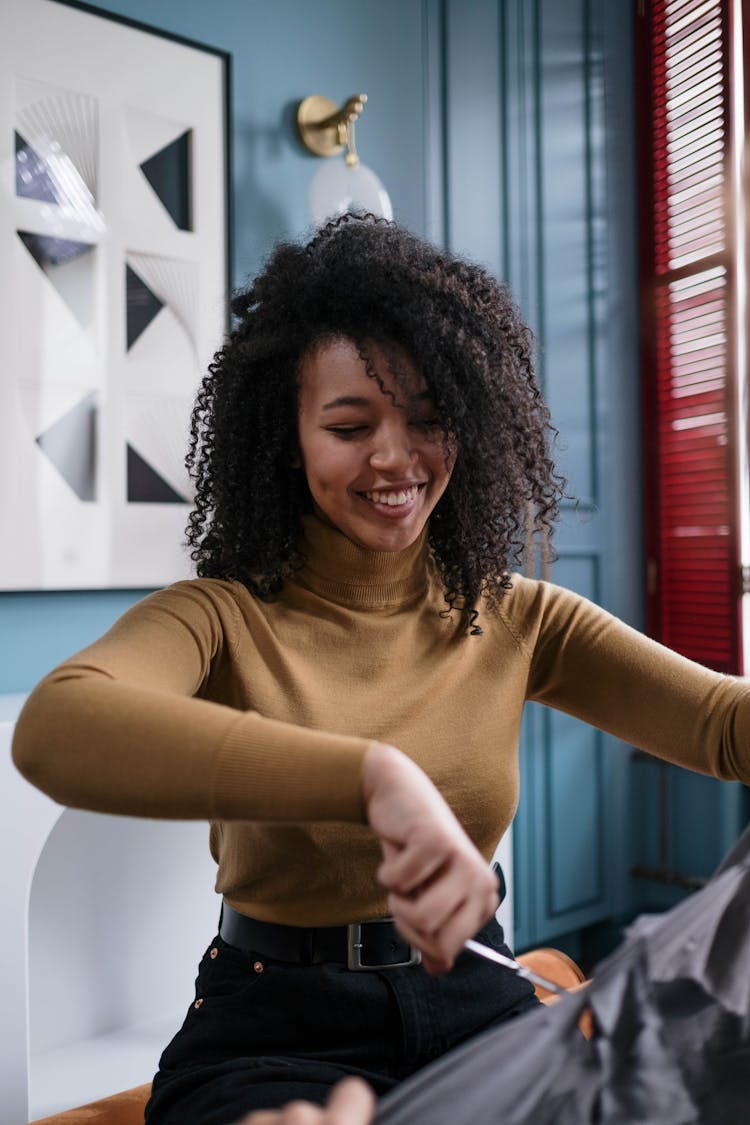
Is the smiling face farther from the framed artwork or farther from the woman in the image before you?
the framed artwork

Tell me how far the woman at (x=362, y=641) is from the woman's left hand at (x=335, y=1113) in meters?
0.35

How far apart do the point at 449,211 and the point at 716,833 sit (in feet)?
6.12

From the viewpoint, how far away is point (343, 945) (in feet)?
3.38

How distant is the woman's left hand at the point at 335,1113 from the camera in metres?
0.55

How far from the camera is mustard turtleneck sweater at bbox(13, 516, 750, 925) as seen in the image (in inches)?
32.7

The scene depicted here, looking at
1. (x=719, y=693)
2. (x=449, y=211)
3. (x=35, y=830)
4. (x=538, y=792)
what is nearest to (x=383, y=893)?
(x=719, y=693)

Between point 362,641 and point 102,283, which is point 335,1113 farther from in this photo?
point 102,283

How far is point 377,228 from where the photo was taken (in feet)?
3.87

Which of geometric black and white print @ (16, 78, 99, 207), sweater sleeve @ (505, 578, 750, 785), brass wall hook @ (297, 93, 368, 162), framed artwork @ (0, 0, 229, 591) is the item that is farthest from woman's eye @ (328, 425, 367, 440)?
A: brass wall hook @ (297, 93, 368, 162)

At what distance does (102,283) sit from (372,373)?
46.7 inches

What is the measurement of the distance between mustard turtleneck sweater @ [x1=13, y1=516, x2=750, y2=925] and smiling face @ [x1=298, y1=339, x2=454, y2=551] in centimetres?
6

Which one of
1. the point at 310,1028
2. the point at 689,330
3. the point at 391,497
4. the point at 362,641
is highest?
the point at 689,330

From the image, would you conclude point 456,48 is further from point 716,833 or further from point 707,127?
point 716,833

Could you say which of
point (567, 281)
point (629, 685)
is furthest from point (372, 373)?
point (567, 281)
